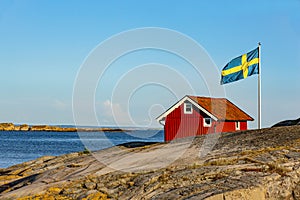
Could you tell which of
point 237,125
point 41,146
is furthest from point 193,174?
point 41,146

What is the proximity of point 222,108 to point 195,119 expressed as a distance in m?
3.29

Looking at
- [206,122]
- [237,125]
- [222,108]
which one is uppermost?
[222,108]

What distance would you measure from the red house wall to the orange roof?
1.63 ft

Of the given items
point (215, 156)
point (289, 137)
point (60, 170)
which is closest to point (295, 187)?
point (215, 156)

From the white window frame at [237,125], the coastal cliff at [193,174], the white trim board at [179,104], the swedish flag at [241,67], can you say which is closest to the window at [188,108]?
the white trim board at [179,104]

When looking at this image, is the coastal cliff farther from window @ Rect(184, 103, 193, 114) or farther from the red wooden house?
window @ Rect(184, 103, 193, 114)

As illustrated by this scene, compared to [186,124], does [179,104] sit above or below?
above

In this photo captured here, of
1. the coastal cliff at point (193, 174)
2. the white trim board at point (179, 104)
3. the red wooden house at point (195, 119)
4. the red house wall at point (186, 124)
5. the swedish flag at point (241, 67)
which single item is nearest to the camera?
the coastal cliff at point (193, 174)

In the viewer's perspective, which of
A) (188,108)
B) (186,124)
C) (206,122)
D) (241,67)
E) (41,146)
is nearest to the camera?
(241,67)

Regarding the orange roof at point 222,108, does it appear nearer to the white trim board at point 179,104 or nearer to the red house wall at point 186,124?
the white trim board at point 179,104

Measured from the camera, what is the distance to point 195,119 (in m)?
31.3

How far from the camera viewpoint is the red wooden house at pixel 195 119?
30.7 m

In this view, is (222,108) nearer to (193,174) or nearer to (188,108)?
(188,108)

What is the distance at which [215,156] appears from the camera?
1342 centimetres
